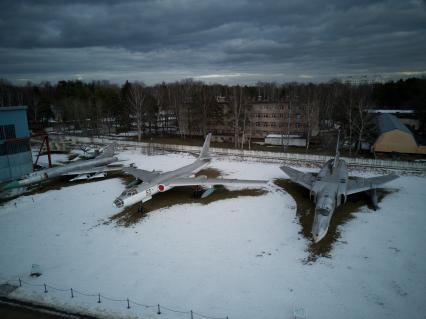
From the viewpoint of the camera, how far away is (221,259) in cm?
1800

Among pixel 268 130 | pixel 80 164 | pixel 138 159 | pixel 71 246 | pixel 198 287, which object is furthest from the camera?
pixel 268 130

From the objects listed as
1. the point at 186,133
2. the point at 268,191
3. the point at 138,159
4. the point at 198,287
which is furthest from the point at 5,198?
the point at 186,133

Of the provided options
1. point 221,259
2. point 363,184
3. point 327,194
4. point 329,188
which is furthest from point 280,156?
point 221,259

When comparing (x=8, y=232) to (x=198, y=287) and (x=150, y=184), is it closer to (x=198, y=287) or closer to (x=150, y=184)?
(x=150, y=184)

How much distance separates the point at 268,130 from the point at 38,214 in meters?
46.9

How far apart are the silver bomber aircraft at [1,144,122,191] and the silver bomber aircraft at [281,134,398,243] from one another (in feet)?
71.0

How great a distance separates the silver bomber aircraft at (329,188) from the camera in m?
19.6

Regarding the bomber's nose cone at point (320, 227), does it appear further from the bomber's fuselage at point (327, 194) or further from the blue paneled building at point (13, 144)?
the blue paneled building at point (13, 144)

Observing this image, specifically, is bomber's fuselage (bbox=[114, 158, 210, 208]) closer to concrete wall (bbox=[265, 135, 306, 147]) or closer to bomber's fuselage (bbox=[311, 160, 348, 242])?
bomber's fuselage (bbox=[311, 160, 348, 242])

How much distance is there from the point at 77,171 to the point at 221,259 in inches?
937

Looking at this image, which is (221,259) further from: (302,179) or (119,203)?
(302,179)

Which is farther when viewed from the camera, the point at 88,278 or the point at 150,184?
the point at 150,184

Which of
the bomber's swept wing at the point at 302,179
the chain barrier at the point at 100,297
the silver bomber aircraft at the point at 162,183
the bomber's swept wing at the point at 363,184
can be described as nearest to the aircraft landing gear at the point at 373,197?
the bomber's swept wing at the point at 363,184

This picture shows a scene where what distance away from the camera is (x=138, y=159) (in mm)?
44906
